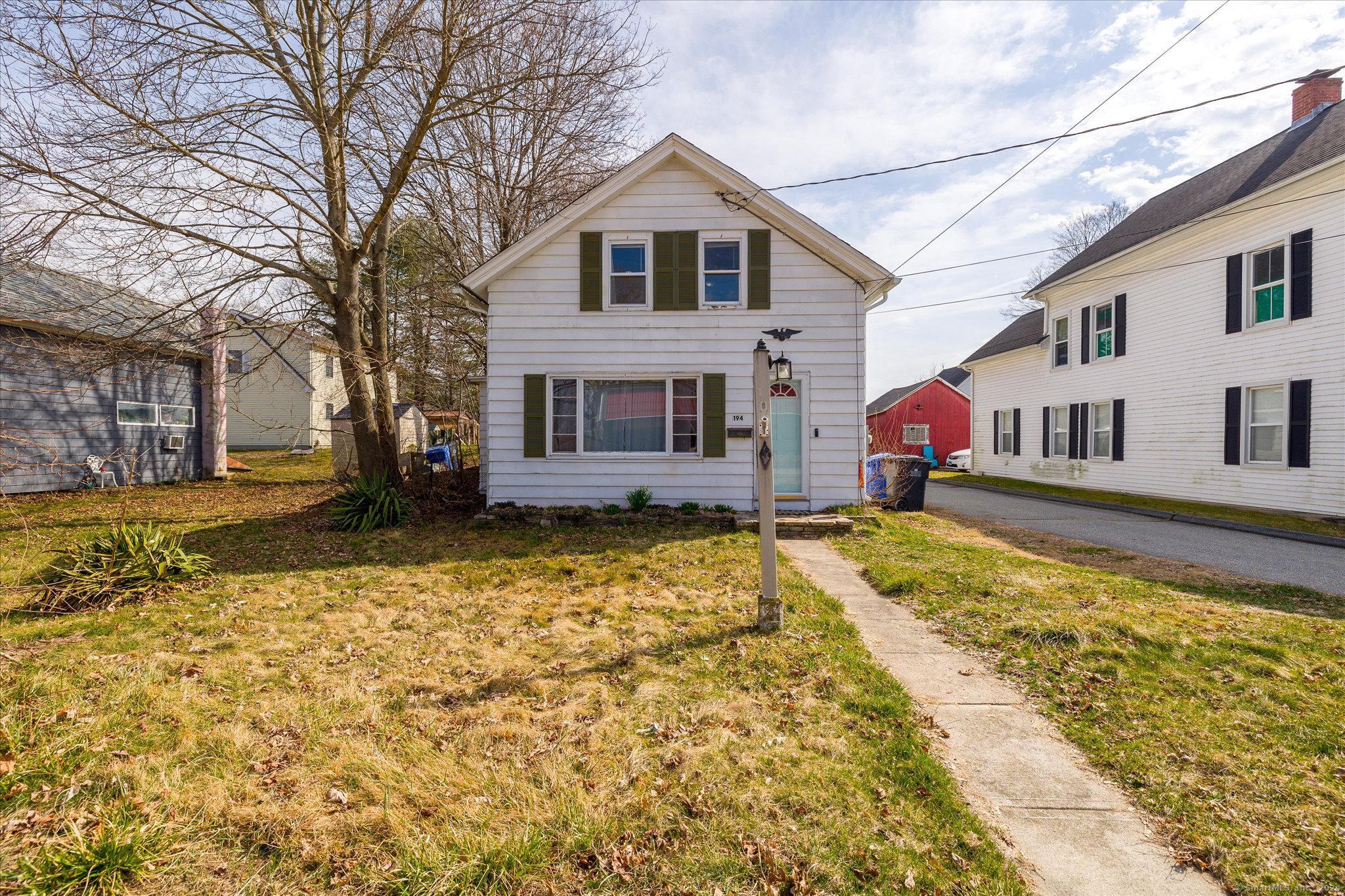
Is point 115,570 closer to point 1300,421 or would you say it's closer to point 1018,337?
point 1300,421

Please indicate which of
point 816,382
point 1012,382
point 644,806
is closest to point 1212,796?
point 644,806

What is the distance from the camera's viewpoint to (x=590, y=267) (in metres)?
10.4

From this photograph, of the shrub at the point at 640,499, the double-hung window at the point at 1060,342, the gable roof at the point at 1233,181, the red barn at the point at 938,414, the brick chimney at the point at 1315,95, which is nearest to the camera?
the shrub at the point at 640,499

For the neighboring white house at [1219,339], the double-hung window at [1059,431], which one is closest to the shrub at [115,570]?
the neighboring white house at [1219,339]

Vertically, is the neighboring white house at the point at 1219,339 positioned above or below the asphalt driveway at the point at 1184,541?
above

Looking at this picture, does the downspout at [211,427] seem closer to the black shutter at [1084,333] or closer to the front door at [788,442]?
the front door at [788,442]

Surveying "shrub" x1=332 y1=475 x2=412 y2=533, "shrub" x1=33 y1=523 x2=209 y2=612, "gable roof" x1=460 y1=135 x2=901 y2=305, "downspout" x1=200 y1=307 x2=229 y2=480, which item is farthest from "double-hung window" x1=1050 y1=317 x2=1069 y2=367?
"downspout" x1=200 y1=307 x2=229 y2=480

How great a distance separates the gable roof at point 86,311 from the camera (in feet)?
29.8

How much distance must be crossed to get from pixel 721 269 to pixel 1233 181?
40.0 feet

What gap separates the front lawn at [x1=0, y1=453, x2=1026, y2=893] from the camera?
2518mm

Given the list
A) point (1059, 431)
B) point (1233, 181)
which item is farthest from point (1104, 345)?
point (1233, 181)

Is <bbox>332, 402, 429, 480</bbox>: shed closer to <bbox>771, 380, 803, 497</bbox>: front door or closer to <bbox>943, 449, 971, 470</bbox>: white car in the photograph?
<bbox>771, 380, 803, 497</bbox>: front door

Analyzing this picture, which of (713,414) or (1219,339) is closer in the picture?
(713,414)

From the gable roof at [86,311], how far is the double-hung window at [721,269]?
27.4 ft
